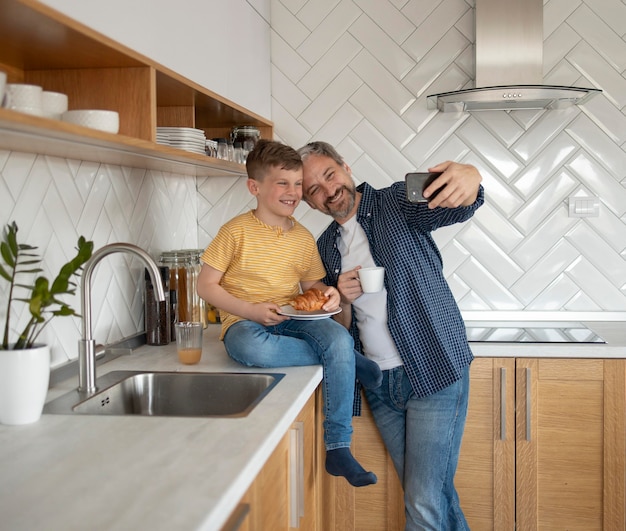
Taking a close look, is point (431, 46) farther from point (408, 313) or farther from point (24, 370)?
point (24, 370)

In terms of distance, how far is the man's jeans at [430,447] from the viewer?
6.92 ft

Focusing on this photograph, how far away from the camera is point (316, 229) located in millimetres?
3041

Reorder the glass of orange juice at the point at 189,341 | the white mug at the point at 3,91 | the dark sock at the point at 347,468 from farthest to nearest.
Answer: the glass of orange juice at the point at 189,341 < the dark sock at the point at 347,468 < the white mug at the point at 3,91

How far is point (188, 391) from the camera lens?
1.85 metres

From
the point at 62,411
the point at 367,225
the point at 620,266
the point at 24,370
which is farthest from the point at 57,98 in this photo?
the point at 620,266

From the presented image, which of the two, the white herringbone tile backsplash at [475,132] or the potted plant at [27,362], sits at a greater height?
the white herringbone tile backsplash at [475,132]

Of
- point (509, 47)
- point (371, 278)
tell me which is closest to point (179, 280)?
point (371, 278)

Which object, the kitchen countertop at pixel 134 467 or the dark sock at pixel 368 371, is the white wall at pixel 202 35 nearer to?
the kitchen countertop at pixel 134 467

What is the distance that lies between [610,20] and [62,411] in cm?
252

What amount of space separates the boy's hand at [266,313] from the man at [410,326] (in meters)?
0.24

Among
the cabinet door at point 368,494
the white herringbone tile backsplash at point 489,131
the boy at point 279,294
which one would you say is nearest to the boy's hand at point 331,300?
the boy at point 279,294

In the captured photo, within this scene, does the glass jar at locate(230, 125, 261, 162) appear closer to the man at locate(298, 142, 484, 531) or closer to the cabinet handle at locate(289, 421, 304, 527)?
the man at locate(298, 142, 484, 531)

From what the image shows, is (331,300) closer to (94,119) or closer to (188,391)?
(188,391)

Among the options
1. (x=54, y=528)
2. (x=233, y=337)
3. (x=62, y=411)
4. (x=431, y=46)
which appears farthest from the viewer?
(x=431, y=46)
